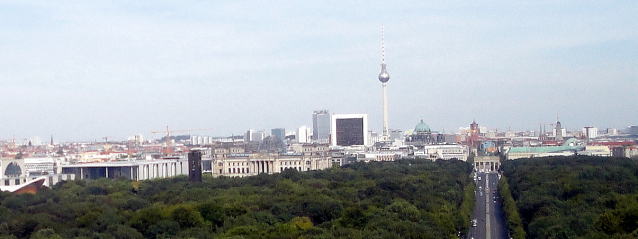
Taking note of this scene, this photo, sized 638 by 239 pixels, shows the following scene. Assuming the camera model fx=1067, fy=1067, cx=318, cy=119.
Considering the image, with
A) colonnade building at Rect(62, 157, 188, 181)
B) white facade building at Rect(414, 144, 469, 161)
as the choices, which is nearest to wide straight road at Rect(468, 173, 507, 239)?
colonnade building at Rect(62, 157, 188, 181)

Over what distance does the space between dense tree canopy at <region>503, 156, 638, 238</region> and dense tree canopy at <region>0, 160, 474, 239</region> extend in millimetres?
3752

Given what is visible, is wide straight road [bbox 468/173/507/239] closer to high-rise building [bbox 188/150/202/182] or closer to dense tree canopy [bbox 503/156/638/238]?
dense tree canopy [bbox 503/156/638/238]

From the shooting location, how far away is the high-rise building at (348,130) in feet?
641

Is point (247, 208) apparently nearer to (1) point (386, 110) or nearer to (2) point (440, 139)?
(1) point (386, 110)

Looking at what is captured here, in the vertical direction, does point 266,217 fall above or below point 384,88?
below

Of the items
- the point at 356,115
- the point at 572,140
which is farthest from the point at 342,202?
the point at 356,115

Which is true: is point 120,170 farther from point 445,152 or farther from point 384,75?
point 384,75

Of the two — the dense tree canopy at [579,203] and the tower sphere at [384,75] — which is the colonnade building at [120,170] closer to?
the dense tree canopy at [579,203]

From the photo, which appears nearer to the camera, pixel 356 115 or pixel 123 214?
pixel 123 214

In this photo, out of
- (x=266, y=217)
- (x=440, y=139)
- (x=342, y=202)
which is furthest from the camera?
(x=440, y=139)

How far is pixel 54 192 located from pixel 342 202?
80.1 feet

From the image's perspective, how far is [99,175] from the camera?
112312 millimetres

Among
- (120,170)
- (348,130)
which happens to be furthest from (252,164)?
(348,130)

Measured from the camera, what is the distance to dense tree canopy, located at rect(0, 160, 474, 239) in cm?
4547
